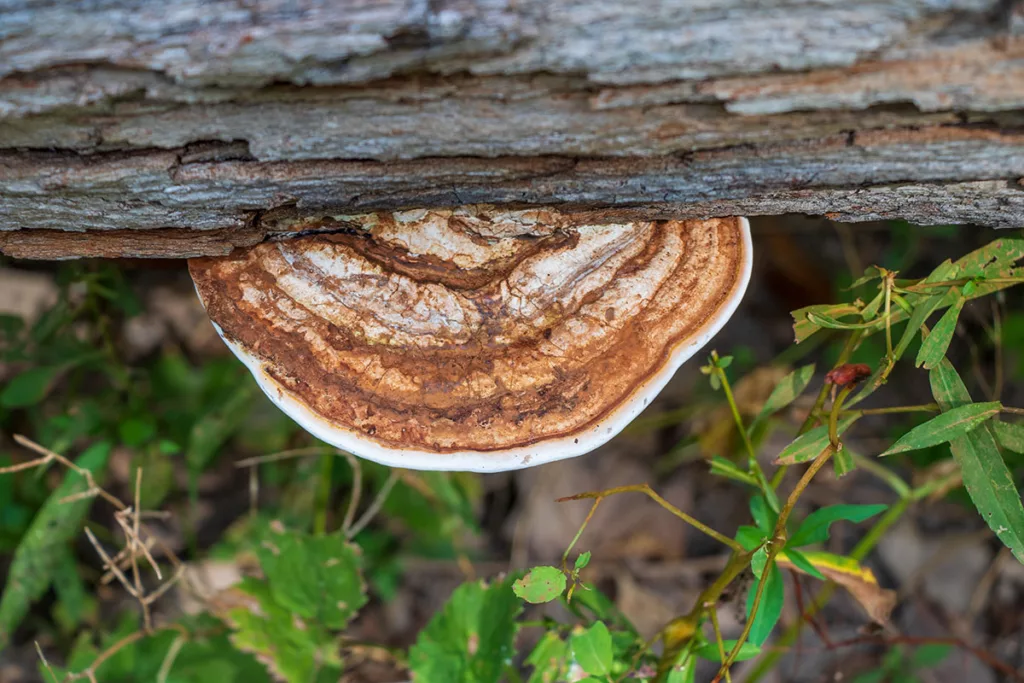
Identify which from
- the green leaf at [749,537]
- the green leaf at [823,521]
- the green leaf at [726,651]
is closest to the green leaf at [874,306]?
the green leaf at [823,521]

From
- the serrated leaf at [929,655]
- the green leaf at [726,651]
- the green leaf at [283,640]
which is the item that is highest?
the green leaf at [726,651]

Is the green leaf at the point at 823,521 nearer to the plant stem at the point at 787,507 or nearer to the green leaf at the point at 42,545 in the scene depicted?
the plant stem at the point at 787,507

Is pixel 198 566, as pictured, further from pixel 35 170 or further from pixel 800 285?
pixel 800 285

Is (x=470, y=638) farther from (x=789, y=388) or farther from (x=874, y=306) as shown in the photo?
(x=874, y=306)

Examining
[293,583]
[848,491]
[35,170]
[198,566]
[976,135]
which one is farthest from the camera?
[848,491]

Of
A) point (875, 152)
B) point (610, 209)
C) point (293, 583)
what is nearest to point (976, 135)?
point (875, 152)

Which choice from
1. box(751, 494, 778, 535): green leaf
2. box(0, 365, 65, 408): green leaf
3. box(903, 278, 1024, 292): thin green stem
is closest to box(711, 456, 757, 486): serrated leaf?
box(751, 494, 778, 535): green leaf

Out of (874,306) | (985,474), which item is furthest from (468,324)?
(985,474)
